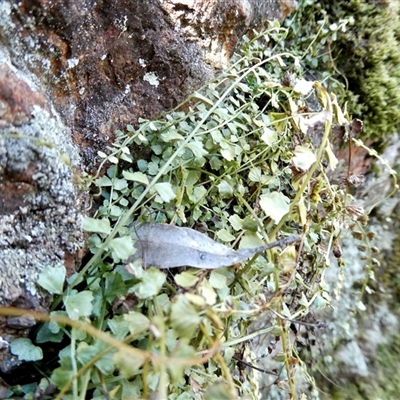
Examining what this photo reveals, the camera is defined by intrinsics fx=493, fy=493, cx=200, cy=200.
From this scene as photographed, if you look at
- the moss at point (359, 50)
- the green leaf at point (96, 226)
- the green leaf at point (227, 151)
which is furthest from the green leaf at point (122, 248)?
the moss at point (359, 50)

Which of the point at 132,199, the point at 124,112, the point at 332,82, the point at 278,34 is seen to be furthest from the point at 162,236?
the point at 332,82

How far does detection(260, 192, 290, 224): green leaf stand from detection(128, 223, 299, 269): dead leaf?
0.04 meters

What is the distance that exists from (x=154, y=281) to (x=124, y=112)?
0.34 metres

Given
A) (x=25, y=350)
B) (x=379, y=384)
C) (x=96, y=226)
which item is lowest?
(x=379, y=384)

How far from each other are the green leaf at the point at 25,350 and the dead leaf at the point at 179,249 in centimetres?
17

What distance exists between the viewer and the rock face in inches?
25.2

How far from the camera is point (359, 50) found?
1.18 metres

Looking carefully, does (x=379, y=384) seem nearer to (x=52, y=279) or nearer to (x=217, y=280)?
(x=217, y=280)

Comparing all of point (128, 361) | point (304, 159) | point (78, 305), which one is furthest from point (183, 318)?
point (304, 159)

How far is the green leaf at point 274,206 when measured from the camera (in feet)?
2.13

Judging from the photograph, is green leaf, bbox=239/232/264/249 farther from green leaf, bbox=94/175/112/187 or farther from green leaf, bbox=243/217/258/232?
green leaf, bbox=94/175/112/187

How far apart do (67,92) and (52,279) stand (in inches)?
11.1

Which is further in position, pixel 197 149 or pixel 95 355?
pixel 197 149

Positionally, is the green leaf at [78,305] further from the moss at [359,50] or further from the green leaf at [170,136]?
the moss at [359,50]
